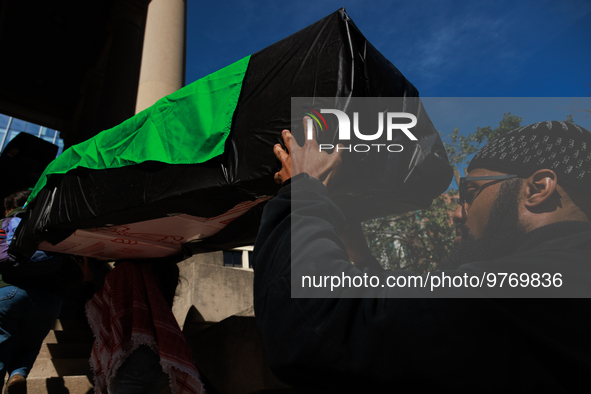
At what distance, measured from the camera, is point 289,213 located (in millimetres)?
1089

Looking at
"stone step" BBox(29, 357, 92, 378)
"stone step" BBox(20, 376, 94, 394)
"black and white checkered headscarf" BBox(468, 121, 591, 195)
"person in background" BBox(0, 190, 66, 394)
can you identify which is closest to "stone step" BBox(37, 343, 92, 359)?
"stone step" BBox(29, 357, 92, 378)

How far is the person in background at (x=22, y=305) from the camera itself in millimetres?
3338

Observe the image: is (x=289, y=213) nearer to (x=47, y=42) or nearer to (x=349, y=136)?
(x=349, y=136)

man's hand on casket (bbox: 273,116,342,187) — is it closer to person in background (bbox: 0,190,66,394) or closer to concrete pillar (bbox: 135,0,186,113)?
person in background (bbox: 0,190,66,394)

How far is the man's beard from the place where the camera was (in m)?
1.00

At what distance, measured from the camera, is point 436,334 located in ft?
2.55

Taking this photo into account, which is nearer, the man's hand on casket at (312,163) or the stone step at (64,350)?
the man's hand on casket at (312,163)

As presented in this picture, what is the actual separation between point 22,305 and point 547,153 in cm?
414

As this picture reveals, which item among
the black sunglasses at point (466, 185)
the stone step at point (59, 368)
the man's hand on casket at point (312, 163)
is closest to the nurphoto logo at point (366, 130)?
the man's hand on casket at point (312, 163)

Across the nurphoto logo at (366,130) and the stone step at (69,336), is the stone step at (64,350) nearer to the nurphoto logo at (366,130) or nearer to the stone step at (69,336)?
the stone step at (69,336)

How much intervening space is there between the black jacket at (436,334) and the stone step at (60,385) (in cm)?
407

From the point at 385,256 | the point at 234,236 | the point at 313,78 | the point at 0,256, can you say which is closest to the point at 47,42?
the point at 0,256

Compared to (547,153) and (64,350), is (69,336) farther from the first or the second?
(547,153)

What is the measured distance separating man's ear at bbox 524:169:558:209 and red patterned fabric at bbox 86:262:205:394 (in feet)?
9.40
